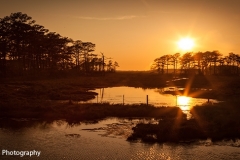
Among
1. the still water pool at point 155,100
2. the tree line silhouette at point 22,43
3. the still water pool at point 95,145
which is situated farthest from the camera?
the tree line silhouette at point 22,43

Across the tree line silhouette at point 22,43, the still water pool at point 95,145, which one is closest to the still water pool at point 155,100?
the still water pool at point 95,145

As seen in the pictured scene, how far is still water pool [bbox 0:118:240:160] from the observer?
1412cm

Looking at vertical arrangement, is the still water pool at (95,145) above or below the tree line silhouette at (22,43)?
below

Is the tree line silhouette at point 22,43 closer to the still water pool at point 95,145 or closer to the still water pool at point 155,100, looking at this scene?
the still water pool at point 155,100

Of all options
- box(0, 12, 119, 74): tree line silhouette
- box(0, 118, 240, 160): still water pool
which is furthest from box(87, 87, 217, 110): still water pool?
box(0, 12, 119, 74): tree line silhouette

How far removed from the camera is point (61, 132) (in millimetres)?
18859

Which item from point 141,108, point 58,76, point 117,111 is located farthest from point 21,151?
point 58,76

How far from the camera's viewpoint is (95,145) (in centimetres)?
1598

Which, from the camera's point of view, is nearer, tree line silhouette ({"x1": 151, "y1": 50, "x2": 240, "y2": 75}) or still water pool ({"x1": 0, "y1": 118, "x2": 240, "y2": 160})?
still water pool ({"x1": 0, "y1": 118, "x2": 240, "y2": 160})

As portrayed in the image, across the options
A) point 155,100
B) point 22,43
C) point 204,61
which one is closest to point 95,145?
point 155,100

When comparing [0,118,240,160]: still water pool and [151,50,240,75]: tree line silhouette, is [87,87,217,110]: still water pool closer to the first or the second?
[0,118,240,160]: still water pool

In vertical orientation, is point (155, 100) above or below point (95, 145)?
above

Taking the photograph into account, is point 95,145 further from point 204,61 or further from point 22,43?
point 204,61

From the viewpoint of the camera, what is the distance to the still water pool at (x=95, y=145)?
14117mm
